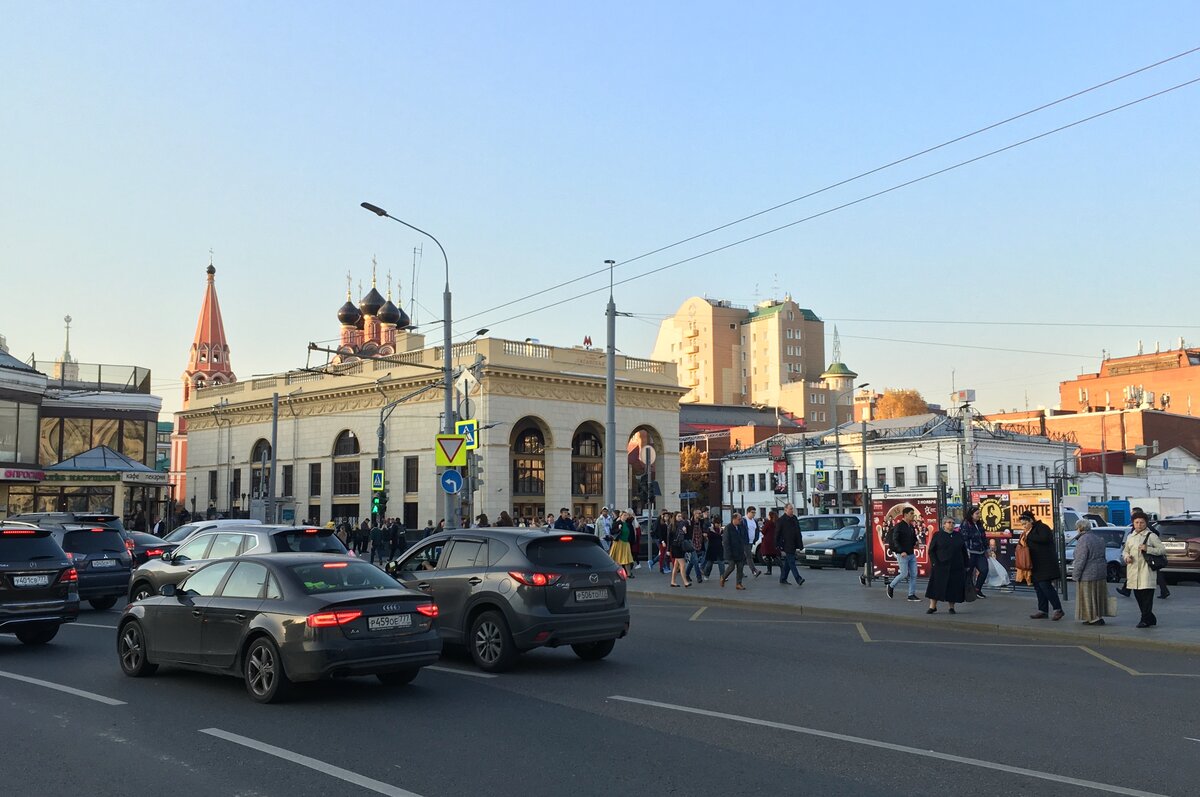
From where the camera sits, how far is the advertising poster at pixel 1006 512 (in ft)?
71.9

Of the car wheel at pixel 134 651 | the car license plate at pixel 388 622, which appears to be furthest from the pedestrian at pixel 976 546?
the car wheel at pixel 134 651

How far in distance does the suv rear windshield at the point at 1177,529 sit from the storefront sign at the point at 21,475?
141 ft

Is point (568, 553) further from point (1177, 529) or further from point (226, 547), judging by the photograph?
point (1177, 529)

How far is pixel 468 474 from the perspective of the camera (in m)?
30.1

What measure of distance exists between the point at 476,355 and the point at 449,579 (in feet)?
140

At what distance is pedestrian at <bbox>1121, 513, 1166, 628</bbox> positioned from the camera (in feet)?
52.2

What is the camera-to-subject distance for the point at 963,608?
1917 centimetres

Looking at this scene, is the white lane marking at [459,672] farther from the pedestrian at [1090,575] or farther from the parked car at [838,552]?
the parked car at [838,552]

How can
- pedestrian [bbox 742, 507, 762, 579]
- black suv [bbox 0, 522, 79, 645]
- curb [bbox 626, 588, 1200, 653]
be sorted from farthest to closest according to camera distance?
pedestrian [bbox 742, 507, 762, 579] < curb [bbox 626, 588, 1200, 653] < black suv [bbox 0, 522, 79, 645]

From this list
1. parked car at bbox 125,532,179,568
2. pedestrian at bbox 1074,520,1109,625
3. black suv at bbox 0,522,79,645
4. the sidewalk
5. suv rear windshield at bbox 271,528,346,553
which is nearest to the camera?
black suv at bbox 0,522,79,645

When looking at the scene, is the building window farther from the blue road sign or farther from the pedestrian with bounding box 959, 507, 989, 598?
the pedestrian with bounding box 959, 507, 989, 598

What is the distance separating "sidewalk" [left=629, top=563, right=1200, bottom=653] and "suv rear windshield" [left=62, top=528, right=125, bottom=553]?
10652 mm

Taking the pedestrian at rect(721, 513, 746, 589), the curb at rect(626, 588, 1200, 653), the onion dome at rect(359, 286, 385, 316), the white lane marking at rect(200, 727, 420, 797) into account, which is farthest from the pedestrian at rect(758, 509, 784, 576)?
the onion dome at rect(359, 286, 385, 316)

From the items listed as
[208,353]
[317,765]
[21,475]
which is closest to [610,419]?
[317,765]
